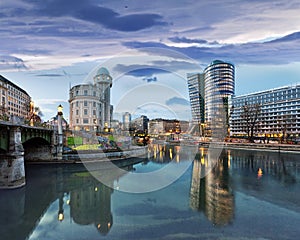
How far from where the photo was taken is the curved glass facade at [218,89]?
166m

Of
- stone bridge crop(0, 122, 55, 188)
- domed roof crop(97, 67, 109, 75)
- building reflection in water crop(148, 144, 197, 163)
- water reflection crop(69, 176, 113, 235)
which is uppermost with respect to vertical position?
domed roof crop(97, 67, 109, 75)

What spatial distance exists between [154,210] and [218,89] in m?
159

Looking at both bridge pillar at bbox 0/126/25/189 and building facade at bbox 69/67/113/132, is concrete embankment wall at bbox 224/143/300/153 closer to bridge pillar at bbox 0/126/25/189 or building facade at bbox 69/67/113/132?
building facade at bbox 69/67/113/132

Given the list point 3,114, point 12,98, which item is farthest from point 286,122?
point 12,98

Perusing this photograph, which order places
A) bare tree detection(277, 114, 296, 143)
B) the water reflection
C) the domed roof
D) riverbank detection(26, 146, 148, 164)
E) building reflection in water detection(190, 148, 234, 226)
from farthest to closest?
bare tree detection(277, 114, 296, 143) → the domed roof → riverbank detection(26, 146, 148, 164) → building reflection in water detection(190, 148, 234, 226) → the water reflection

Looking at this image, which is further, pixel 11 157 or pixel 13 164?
pixel 11 157

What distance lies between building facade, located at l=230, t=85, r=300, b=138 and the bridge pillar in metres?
109

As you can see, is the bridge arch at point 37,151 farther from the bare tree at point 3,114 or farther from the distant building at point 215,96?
the distant building at point 215,96

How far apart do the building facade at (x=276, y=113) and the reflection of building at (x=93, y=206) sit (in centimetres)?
10266

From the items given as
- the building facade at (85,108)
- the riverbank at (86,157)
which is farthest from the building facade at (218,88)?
the riverbank at (86,157)

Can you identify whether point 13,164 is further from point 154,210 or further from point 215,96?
point 215,96

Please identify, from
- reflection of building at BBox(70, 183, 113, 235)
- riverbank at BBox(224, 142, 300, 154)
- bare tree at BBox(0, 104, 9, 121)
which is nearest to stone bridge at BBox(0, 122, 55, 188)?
bare tree at BBox(0, 104, 9, 121)

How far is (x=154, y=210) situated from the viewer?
65.5 feet

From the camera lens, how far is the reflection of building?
17719mm
